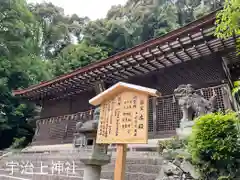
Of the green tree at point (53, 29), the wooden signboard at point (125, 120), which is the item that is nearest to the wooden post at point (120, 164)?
the wooden signboard at point (125, 120)

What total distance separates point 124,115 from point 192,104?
3.28 meters

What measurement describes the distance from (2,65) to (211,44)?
1357 cm

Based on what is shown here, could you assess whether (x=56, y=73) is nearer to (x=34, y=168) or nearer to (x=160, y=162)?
(x=34, y=168)

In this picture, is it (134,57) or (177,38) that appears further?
(134,57)

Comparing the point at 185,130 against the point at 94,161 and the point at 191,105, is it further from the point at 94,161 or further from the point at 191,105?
the point at 94,161

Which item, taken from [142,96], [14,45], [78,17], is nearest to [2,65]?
[14,45]

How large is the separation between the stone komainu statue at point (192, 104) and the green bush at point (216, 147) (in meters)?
2.10

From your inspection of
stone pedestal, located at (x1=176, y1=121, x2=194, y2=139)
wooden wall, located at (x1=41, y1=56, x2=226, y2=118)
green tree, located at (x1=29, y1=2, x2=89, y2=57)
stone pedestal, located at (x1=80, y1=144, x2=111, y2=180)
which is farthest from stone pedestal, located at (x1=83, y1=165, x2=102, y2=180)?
green tree, located at (x1=29, y1=2, x2=89, y2=57)

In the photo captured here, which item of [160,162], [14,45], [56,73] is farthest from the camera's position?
[56,73]

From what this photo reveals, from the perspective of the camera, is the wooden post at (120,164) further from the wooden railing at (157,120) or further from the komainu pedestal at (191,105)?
the wooden railing at (157,120)

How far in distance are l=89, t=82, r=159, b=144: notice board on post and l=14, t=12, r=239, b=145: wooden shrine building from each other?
356 centimetres

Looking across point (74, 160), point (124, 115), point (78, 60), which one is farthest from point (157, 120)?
point (78, 60)

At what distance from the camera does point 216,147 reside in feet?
11.0

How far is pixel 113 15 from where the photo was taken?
28375 millimetres
